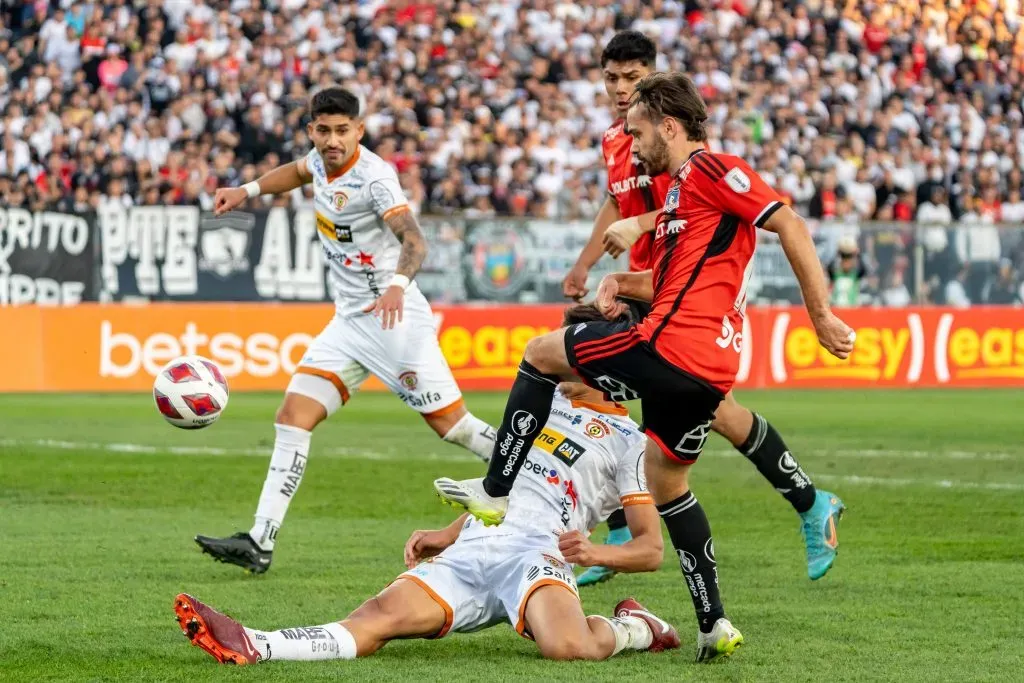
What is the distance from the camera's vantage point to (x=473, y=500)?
230 inches

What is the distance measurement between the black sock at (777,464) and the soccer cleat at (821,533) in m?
0.05

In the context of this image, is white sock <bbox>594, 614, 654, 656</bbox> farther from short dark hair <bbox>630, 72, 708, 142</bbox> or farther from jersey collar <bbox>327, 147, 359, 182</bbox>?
jersey collar <bbox>327, 147, 359, 182</bbox>

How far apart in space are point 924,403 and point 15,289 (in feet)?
34.6

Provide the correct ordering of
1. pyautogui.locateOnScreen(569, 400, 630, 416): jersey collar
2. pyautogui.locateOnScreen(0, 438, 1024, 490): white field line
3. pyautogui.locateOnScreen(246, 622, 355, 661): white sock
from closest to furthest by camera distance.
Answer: pyautogui.locateOnScreen(246, 622, 355, 661): white sock → pyautogui.locateOnScreen(569, 400, 630, 416): jersey collar → pyautogui.locateOnScreen(0, 438, 1024, 490): white field line

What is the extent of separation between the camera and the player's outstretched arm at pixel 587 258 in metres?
7.61

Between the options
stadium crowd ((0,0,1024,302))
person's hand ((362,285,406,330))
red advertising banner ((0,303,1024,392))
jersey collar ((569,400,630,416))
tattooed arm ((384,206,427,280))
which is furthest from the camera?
stadium crowd ((0,0,1024,302))

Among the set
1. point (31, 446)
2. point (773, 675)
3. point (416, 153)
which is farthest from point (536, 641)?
point (416, 153)

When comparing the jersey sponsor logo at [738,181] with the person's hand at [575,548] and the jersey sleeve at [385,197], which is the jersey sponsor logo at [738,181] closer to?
the person's hand at [575,548]

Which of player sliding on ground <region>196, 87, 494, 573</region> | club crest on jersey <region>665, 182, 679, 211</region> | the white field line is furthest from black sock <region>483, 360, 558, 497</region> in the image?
the white field line

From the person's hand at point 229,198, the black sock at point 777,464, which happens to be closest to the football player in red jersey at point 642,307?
the black sock at point 777,464

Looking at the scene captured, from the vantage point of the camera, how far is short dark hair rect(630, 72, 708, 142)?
562 centimetres

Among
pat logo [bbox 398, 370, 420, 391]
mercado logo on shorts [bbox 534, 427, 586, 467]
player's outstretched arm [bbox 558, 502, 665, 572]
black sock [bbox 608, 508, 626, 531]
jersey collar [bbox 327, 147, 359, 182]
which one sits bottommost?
black sock [bbox 608, 508, 626, 531]

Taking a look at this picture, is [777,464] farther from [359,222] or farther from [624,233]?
[359,222]

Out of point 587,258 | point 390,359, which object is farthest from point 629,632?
point 390,359
